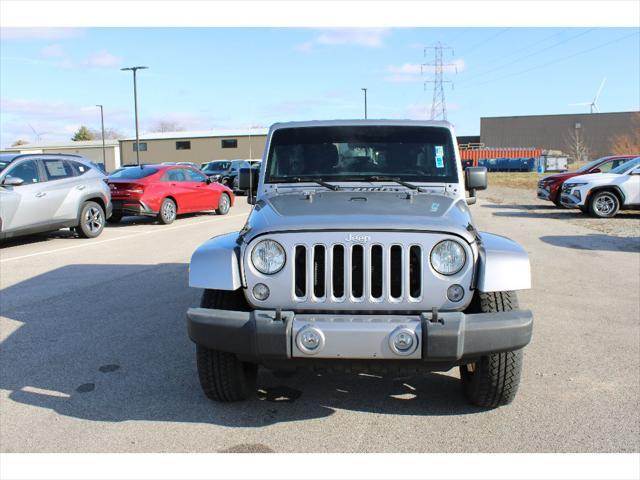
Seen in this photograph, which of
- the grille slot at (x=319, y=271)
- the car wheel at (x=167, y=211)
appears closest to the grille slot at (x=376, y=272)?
the grille slot at (x=319, y=271)

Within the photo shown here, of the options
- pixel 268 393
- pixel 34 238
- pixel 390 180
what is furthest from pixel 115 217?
pixel 268 393

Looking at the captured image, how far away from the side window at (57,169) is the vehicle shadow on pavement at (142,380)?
5456mm

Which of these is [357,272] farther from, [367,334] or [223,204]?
[223,204]

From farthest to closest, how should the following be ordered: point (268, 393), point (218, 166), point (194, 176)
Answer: point (218, 166) → point (194, 176) → point (268, 393)

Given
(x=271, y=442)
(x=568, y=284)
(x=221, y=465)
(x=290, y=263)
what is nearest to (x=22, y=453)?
(x=221, y=465)

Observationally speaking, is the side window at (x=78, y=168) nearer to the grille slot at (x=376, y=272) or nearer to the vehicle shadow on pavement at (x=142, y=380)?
the vehicle shadow on pavement at (x=142, y=380)

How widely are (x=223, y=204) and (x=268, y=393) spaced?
46.6ft

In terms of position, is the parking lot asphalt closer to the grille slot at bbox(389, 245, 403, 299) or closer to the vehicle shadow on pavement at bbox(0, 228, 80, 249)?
the grille slot at bbox(389, 245, 403, 299)

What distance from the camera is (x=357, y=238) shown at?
350 centimetres

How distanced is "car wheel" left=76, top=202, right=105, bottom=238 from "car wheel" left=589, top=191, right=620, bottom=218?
12.2 m

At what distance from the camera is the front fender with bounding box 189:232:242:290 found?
141 inches

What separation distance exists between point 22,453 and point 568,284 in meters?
6.65

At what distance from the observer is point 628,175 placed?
15.5 meters

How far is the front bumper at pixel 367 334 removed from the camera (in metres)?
3.25
